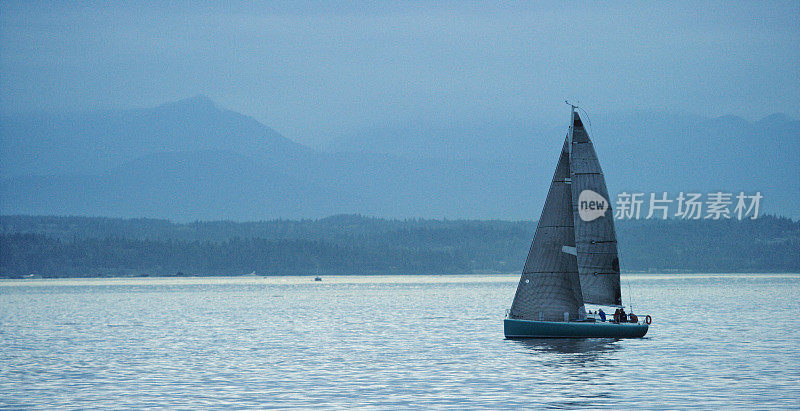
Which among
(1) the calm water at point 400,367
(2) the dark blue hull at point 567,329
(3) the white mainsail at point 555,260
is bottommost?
(1) the calm water at point 400,367

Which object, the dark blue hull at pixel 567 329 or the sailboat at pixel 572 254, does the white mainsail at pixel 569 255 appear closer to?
the sailboat at pixel 572 254

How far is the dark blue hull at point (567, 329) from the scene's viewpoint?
6412 cm

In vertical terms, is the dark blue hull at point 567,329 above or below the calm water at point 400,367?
above

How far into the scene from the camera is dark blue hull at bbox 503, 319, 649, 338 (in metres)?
64.1

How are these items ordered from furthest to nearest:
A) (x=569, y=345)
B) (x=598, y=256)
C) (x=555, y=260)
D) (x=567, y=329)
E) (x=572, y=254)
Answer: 1. (x=569, y=345)
2. (x=567, y=329)
3. (x=598, y=256)
4. (x=572, y=254)
5. (x=555, y=260)

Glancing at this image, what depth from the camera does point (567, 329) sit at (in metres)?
64.4

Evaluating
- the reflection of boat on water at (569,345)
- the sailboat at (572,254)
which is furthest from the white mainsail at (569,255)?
the reflection of boat on water at (569,345)

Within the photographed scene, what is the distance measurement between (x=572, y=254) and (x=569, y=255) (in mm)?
Result: 180

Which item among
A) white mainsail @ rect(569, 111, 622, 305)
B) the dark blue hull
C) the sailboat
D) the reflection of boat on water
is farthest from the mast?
the reflection of boat on water

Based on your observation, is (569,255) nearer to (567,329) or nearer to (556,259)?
(556,259)

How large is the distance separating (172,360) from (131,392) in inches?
650

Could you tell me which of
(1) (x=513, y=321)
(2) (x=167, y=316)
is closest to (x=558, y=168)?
(1) (x=513, y=321)

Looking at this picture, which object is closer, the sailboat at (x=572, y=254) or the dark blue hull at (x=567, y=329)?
the sailboat at (x=572, y=254)

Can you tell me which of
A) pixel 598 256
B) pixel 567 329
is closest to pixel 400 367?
pixel 567 329
